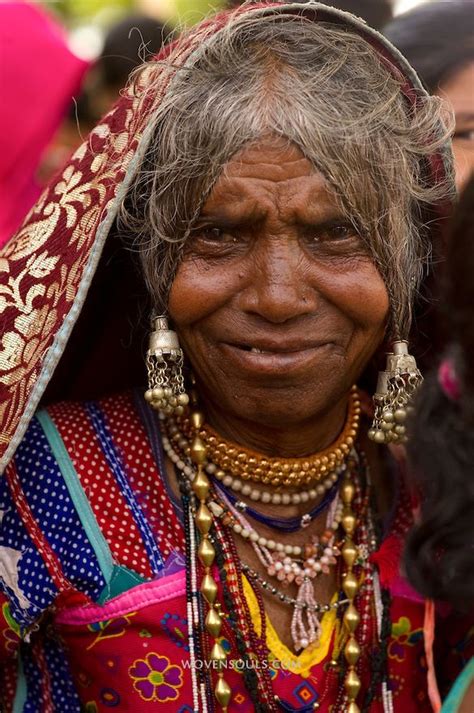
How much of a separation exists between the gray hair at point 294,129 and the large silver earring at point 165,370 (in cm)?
6

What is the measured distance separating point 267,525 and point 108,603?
1.19ft

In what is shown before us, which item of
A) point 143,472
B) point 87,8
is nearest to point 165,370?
point 143,472

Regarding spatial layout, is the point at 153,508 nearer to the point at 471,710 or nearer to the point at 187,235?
the point at 187,235

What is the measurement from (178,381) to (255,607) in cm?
45

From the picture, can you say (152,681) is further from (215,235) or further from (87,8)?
(87,8)

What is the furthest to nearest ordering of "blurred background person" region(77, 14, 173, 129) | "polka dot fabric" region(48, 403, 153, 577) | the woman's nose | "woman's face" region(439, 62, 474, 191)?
"blurred background person" region(77, 14, 173, 129), "woman's face" region(439, 62, 474, 191), "polka dot fabric" region(48, 403, 153, 577), the woman's nose

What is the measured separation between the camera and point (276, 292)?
1.87 m

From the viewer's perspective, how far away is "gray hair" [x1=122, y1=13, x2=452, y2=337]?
188 cm

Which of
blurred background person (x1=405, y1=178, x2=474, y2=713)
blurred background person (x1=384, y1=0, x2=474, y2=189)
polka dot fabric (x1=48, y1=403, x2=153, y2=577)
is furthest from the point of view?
blurred background person (x1=384, y1=0, x2=474, y2=189)

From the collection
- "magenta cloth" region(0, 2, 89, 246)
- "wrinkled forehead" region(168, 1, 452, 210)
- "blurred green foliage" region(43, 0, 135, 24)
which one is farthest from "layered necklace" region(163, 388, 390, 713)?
"blurred green foliage" region(43, 0, 135, 24)

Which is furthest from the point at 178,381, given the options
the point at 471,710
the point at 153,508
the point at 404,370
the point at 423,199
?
Answer: the point at 471,710

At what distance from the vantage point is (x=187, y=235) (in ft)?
6.39

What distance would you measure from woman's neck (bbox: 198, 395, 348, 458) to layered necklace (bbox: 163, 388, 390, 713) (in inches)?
0.9

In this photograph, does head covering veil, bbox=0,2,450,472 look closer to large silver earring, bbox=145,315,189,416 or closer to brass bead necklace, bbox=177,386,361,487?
large silver earring, bbox=145,315,189,416
